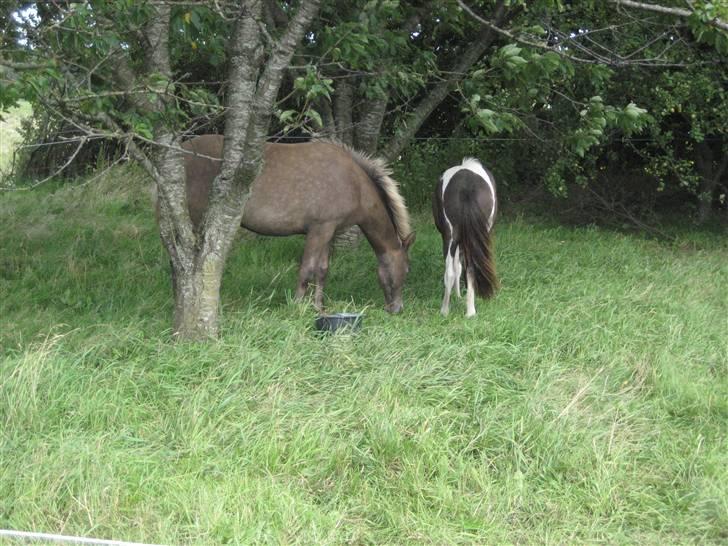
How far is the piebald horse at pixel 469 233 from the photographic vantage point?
6301mm

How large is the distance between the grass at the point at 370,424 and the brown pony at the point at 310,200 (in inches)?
19.6

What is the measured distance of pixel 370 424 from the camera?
389cm

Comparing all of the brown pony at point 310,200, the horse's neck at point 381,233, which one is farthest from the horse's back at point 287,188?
the horse's neck at point 381,233

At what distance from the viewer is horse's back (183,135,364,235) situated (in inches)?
249

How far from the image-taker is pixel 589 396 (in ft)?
14.6

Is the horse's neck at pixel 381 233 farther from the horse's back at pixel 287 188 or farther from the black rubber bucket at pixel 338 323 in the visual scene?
the black rubber bucket at pixel 338 323

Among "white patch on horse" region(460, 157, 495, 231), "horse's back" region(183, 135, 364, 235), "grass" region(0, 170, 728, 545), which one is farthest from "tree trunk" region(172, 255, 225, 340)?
"white patch on horse" region(460, 157, 495, 231)

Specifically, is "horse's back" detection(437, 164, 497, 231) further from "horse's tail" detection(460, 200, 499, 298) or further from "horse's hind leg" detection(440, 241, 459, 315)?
"horse's hind leg" detection(440, 241, 459, 315)

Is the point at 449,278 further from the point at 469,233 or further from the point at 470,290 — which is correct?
the point at 469,233

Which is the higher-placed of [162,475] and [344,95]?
[344,95]

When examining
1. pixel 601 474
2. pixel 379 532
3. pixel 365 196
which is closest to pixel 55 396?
pixel 379 532

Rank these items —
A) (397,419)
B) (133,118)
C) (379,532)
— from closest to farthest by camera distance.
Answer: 1. (379,532)
2. (397,419)
3. (133,118)

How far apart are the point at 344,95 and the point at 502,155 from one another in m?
3.75

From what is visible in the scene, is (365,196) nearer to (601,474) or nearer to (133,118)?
(133,118)
